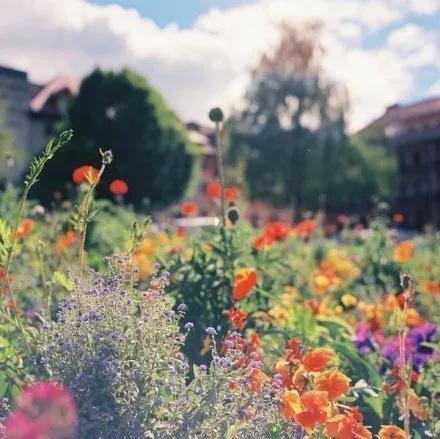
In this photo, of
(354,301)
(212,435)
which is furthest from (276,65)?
(212,435)

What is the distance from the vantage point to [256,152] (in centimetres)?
3256

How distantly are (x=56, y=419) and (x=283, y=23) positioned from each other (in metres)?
31.4

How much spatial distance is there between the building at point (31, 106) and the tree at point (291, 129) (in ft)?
27.3

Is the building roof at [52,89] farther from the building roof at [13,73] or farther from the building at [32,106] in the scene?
the building roof at [13,73]

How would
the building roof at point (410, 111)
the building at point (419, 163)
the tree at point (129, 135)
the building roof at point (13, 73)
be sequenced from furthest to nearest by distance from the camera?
the building roof at point (410, 111) < the building at point (419, 163) < the building roof at point (13, 73) < the tree at point (129, 135)

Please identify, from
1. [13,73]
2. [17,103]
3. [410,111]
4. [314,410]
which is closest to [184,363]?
[314,410]

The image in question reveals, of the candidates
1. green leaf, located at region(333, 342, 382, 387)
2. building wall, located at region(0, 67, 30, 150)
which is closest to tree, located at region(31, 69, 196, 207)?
building wall, located at region(0, 67, 30, 150)

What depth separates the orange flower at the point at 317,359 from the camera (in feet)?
7.10

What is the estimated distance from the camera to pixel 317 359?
85.7 inches

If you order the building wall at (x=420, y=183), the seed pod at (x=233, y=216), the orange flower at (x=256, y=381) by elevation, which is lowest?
the orange flower at (x=256, y=381)

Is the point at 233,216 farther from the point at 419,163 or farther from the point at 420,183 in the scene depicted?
the point at 419,163

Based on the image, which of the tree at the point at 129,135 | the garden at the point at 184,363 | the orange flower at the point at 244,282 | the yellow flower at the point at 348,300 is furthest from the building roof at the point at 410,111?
the orange flower at the point at 244,282

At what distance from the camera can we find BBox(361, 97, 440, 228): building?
48.9 meters

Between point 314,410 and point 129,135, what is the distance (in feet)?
90.9
